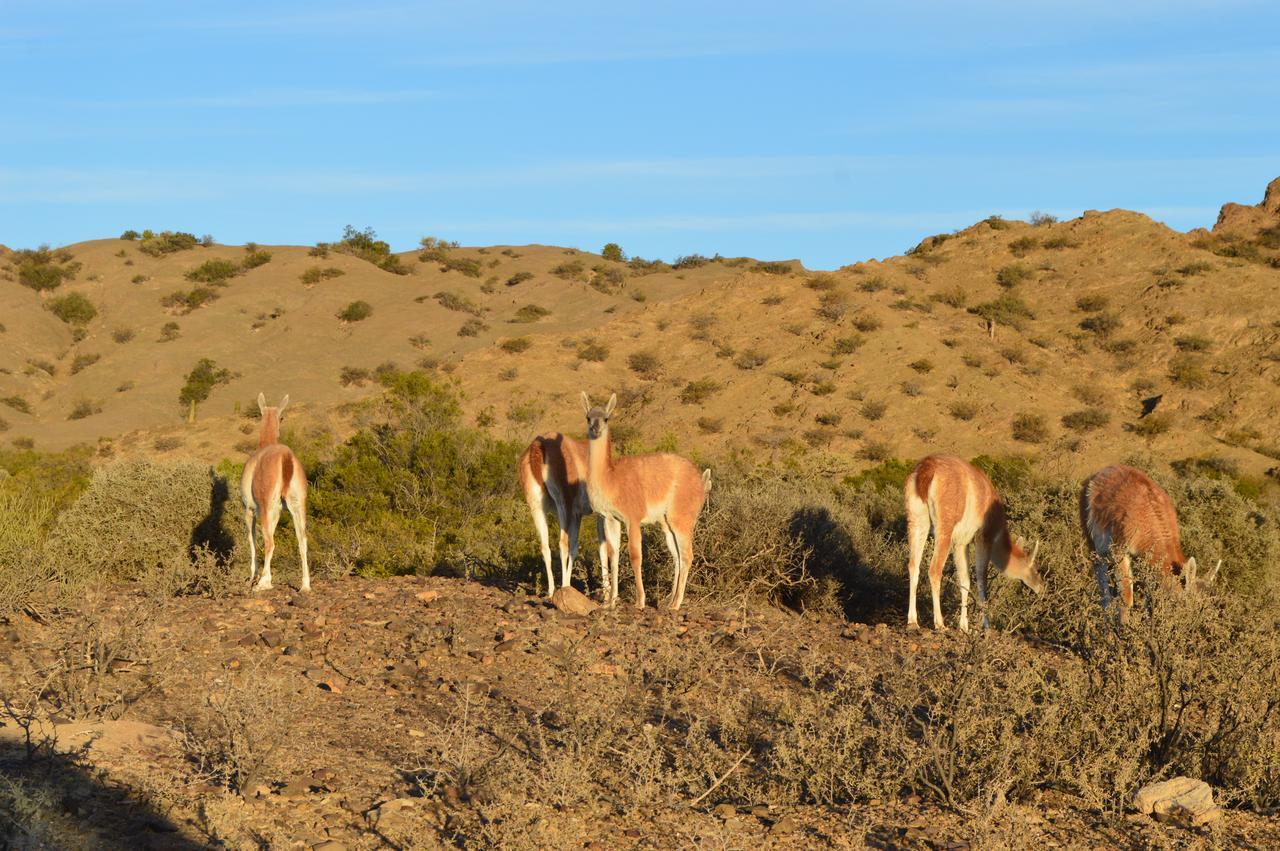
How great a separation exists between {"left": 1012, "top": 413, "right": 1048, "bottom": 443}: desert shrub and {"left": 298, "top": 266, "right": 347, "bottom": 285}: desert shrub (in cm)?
4887

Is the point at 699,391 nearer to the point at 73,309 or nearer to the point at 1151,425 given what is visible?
the point at 1151,425

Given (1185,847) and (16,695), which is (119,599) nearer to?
(16,695)

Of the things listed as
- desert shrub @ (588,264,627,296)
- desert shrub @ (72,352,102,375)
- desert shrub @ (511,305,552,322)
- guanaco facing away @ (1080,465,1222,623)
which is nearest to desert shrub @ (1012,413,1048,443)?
guanaco facing away @ (1080,465,1222,623)

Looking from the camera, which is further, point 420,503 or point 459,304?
point 459,304

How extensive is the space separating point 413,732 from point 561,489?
15.4 ft

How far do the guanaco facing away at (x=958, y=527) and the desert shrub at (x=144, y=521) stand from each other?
25.8 ft

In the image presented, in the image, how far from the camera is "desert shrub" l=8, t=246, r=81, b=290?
72250 millimetres

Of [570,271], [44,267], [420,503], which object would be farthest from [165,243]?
[420,503]

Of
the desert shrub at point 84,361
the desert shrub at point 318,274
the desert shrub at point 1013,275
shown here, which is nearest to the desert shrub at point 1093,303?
Answer: the desert shrub at point 1013,275

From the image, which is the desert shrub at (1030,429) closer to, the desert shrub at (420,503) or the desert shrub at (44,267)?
the desert shrub at (420,503)

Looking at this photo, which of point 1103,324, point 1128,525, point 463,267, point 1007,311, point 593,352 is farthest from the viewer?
point 463,267

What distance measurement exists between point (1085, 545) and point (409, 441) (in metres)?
10.3

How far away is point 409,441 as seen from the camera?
18.2 m

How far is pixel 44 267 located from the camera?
73.4 metres
